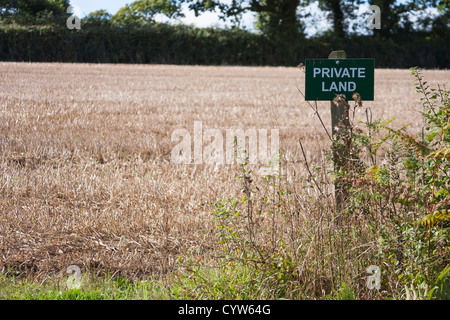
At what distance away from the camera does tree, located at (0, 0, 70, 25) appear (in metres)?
17.5

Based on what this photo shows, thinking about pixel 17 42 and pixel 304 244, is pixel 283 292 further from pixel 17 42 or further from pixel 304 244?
pixel 17 42

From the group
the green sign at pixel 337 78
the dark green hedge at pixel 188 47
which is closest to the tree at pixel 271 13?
the dark green hedge at pixel 188 47

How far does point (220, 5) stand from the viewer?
38188 mm

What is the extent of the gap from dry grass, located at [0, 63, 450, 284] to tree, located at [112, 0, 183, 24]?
1725 cm

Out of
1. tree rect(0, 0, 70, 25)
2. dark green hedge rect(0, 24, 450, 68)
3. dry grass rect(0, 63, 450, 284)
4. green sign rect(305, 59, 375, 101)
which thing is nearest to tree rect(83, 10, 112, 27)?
dark green hedge rect(0, 24, 450, 68)

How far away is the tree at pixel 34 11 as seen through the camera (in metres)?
17.5

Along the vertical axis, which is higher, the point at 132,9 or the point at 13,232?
the point at 132,9

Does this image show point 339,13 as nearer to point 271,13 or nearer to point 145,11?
point 271,13

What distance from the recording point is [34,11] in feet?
66.7

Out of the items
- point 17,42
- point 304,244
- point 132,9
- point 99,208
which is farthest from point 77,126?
point 132,9

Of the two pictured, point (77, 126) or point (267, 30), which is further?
point (267, 30)

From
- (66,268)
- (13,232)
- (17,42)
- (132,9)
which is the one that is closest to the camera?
(66,268)

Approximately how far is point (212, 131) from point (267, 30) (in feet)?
99.3

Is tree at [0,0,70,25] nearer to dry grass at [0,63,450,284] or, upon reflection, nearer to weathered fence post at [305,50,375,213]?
dry grass at [0,63,450,284]
